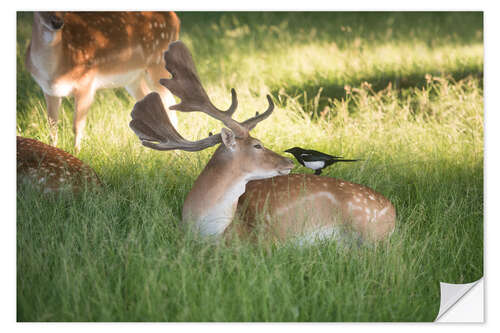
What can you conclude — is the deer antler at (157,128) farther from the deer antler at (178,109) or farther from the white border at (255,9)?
the white border at (255,9)

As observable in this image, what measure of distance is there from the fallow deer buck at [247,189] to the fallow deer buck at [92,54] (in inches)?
30.4

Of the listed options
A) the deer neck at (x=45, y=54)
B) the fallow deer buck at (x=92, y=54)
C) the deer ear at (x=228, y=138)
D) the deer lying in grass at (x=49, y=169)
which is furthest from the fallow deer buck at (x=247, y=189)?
the deer neck at (x=45, y=54)

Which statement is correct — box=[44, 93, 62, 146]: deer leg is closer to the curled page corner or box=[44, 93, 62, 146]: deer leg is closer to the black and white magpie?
the black and white magpie

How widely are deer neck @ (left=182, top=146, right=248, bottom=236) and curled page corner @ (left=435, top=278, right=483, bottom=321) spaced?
852mm

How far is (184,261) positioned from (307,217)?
0.52m

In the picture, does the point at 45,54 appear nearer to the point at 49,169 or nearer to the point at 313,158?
the point at 49,169

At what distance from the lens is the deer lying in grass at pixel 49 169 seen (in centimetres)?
270

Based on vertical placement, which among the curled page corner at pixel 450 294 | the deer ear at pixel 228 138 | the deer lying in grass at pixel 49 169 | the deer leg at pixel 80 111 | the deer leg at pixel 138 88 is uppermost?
the deer leg at pixel 138 88

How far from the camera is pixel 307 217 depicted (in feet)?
8.21

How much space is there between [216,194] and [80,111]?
1.13 m
